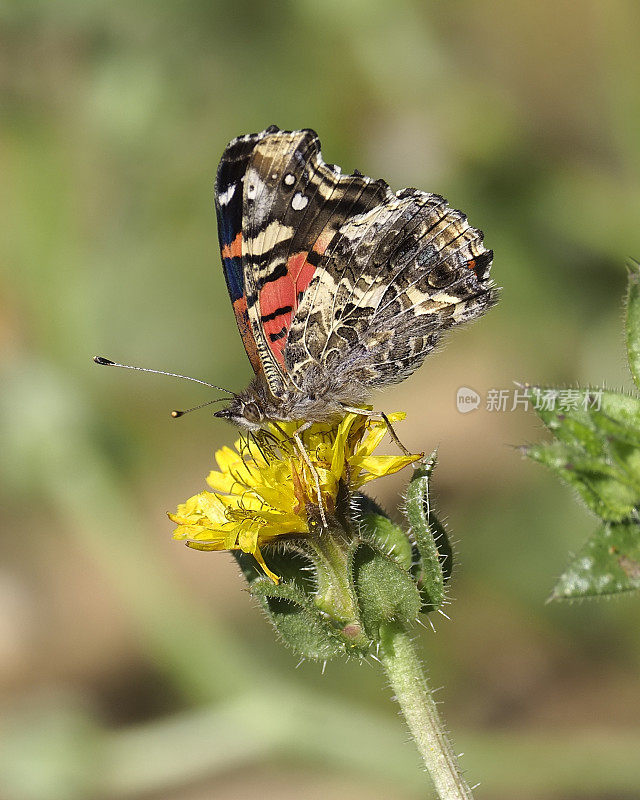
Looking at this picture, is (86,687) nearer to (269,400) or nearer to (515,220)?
(269,400)

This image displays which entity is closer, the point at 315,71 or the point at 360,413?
the point at 360,413

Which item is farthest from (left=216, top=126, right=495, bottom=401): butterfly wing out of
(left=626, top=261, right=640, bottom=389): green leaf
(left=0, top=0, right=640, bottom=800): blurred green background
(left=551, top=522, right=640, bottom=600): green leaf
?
(left=0, top=0, right=640, bottom=800): blurred green background

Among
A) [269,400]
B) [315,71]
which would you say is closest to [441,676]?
[269,400]

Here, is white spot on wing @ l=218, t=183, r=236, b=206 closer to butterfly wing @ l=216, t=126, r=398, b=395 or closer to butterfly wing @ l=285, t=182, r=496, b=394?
butterfly wing @ l=216, t=126, r=398, b=395

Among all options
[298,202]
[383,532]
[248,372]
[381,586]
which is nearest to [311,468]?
[383,532]

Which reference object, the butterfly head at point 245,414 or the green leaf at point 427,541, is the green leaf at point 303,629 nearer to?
the green leaf at point 427,541

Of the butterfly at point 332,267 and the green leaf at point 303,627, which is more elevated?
the butterfly at point 332,267

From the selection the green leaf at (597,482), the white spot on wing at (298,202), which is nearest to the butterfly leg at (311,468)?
the green leaf at (597,482)
